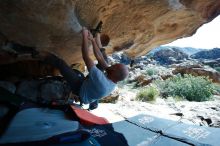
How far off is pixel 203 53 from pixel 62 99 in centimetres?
5810

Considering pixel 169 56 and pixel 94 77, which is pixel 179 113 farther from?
pixel 169 56

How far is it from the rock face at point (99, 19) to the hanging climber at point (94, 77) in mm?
532

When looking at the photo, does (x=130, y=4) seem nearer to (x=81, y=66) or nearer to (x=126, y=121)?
(x=126, y=121)

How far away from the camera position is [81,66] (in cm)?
872

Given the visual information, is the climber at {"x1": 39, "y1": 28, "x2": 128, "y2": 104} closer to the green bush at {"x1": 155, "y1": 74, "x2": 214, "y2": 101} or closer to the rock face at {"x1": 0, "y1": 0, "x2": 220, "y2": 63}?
the rock face at {"x1": 0, "y1": 0, "x2": 220, "y2": 63}

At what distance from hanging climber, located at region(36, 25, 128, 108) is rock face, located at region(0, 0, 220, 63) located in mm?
532

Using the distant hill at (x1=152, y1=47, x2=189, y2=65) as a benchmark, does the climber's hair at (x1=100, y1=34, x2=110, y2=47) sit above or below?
below

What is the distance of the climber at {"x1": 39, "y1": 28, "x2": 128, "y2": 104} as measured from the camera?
401 centimetres

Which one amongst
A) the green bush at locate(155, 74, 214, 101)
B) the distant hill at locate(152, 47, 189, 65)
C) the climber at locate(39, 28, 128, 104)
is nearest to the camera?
the climber at locate(39, 28, 128, 104)

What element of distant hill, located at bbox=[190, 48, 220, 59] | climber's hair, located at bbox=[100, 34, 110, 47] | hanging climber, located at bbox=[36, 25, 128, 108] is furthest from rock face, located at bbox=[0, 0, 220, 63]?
distant hill, located at bbox=[190, 48, 220, 59]

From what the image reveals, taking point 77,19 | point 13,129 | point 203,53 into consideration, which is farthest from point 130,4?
point 203,53

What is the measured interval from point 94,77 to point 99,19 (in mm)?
1727

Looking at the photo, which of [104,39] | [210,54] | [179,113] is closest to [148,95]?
[179,113]

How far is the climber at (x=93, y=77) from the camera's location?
4.01 metres
